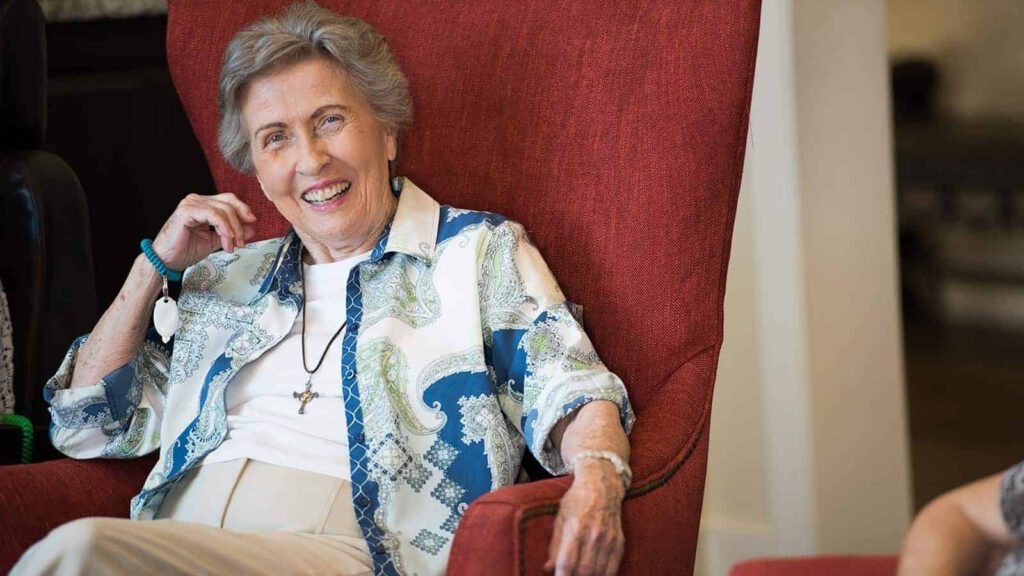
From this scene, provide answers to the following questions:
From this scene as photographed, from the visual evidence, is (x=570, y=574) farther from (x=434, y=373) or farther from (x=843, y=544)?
(x=843, y=544)

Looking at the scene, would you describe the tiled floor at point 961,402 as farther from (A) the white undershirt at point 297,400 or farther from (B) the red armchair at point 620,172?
(A) the white undershirt at point 297,400

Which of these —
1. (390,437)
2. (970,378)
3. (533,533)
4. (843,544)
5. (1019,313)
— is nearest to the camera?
(533,533)

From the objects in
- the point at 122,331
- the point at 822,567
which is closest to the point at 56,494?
the point at 122,331

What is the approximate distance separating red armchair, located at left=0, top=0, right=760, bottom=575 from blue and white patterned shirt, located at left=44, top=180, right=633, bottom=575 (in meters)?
0.07

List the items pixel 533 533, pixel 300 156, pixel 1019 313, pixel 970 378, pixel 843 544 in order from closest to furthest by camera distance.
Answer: pixel 533 533, pixel 300 156, pixel 843 544, pixel 970 378, pixel 1019 313

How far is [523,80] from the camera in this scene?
6.23 ft

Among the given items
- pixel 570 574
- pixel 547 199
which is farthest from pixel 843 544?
pixel 570 574

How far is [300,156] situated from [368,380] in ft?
1.15

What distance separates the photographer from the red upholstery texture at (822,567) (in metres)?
1.12

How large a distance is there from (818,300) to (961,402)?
6.74 ft

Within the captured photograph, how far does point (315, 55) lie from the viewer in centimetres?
185

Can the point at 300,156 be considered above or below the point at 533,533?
above

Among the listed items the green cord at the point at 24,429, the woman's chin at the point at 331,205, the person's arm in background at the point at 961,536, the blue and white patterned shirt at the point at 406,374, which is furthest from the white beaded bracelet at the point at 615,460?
the green cord at the point at 24,429

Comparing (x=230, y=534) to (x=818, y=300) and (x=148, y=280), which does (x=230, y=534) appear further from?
(x=818, y=300)
